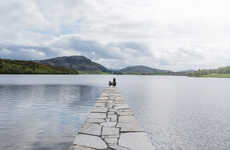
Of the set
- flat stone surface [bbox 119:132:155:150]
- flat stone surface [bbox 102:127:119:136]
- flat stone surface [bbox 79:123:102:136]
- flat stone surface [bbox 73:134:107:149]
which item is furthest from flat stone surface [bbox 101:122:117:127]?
flat stone surface [bbox 73:134:107:149]

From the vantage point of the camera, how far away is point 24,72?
18175 cm

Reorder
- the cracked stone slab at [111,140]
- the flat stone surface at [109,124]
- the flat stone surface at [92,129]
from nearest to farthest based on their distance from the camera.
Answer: the cracked stone slab at [111,140] → the flat stone surface at [92,129] → the flat stone surface at [109,124]

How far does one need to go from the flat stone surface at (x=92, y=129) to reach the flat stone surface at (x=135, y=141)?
114 cm

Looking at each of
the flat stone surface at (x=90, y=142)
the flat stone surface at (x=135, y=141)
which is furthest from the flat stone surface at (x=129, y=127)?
the flat stone surface at (x=90, y=142)

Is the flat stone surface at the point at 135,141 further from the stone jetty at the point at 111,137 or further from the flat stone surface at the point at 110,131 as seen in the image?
the flat stone surface at the point at 110,131

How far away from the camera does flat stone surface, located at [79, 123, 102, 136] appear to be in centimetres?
779

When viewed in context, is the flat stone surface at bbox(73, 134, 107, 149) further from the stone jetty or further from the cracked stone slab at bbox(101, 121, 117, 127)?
the cracked stone slab at bbox(101, 121, 117, 127)

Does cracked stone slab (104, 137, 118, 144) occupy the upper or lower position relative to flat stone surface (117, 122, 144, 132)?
upper

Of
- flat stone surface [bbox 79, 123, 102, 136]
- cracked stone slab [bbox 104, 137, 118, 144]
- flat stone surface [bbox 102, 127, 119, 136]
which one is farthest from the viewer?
flat stone surface [bbox 79, 123, 102, 136]

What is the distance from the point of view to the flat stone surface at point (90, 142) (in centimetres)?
628

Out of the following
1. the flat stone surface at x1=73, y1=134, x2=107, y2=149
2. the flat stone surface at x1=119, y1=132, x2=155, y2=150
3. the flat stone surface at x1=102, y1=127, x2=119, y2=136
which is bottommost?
the flat stone surface at x1=119, y1=132, x2=155, y2=150

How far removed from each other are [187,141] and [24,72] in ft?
645

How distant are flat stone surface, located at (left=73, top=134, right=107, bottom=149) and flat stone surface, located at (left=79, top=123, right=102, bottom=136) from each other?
0.46 m

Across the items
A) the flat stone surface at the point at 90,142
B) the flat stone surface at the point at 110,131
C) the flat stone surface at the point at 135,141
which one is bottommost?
the flat stone surface at the point at 135,141
